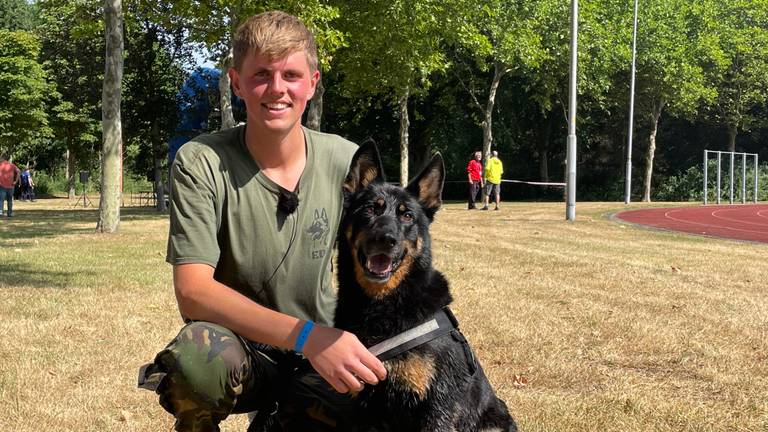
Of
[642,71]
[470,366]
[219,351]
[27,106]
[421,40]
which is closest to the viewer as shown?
[219,351]

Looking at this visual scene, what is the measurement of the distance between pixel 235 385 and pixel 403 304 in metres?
0.79

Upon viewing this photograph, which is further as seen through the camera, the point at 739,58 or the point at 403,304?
the point at 739,58

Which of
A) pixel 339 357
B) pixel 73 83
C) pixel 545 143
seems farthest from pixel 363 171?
pixel 545 143

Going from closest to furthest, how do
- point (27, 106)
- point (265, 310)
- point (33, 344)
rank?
point (265, 310) < point (33, 344) < point (27, 106)

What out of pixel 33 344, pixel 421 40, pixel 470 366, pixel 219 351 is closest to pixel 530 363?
pixel 470 366

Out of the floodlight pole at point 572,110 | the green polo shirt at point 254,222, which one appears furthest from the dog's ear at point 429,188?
the floodlight pole at point 572,110

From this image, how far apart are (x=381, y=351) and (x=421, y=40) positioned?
81.5ft

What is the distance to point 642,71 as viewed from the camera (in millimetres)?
41312

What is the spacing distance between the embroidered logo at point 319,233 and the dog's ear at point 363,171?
17cm

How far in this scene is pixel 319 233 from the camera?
3373mm

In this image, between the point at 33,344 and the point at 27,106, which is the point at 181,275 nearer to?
the point at 33,344

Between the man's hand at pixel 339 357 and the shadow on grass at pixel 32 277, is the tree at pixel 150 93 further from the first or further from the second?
the man's hand at pixel 339 357

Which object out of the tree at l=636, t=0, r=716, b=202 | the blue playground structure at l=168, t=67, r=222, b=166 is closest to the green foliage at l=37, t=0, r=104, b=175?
the blue playground structure at l=168, t=67, r=222, b=166

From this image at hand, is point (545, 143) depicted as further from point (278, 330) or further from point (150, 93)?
point (278, 330)
